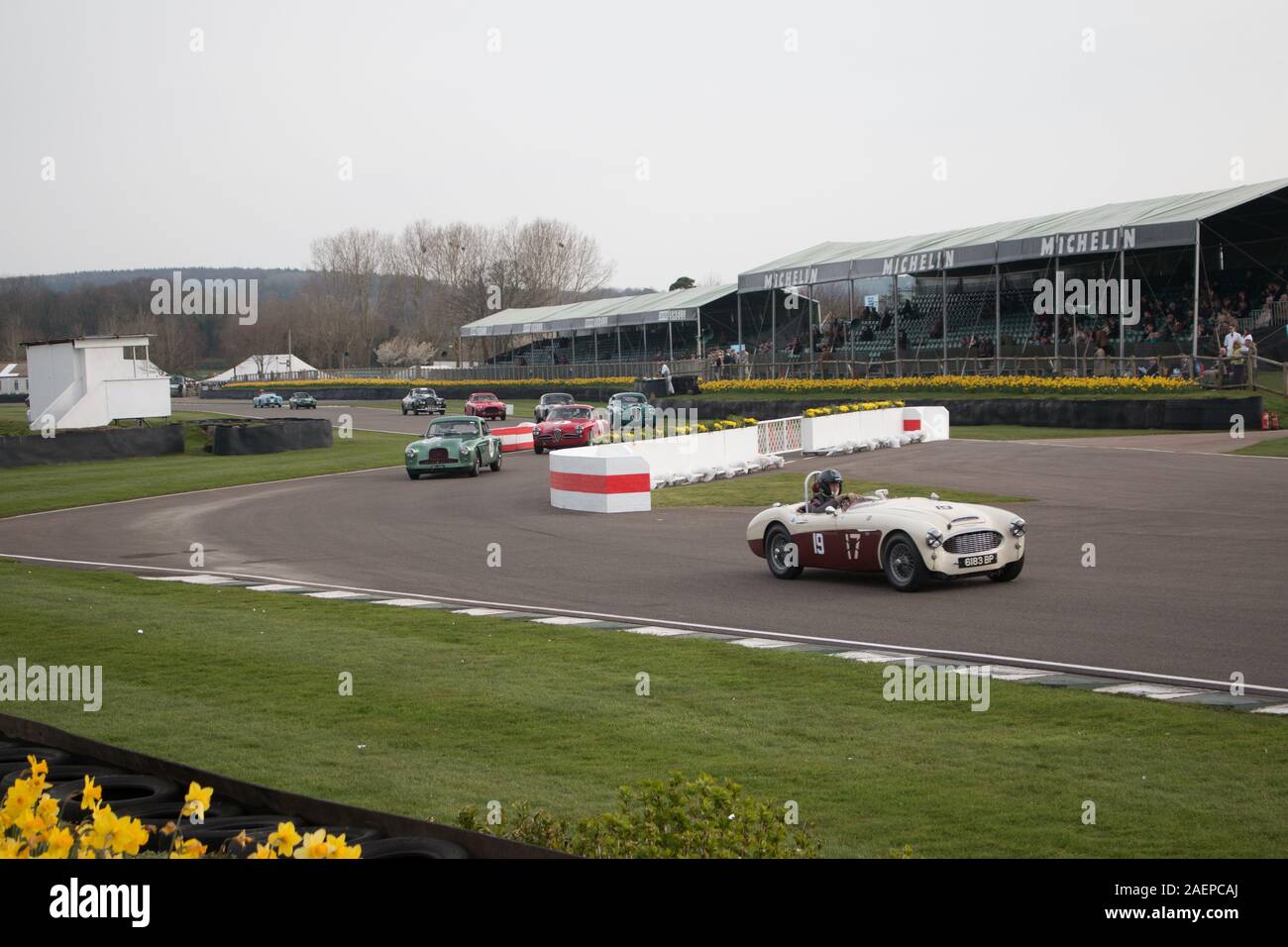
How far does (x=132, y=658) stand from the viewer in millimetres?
11852

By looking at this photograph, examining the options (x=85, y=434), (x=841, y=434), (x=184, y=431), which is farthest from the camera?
(x=184, y=431)

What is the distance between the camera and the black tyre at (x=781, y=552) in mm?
16109

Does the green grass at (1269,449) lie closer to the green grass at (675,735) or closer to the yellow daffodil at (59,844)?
the green grass at (675,735)

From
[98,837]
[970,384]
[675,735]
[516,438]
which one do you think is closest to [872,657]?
[675,735]

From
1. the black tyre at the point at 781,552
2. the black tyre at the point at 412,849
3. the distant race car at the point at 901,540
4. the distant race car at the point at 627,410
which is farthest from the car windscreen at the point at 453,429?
the black tyre at the point at 412,849

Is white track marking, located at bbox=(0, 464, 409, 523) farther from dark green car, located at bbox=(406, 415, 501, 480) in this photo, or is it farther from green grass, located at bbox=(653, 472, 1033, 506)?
green grass, located at bbox=(653, 472, 1033, 506)

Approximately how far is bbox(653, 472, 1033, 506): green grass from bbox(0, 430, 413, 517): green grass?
40.7 feet

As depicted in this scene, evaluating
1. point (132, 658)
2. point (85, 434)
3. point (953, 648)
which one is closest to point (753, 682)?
point (953, 648)

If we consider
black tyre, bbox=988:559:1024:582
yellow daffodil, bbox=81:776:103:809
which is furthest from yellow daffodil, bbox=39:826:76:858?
black tyre, bbox=988:559:1024:582

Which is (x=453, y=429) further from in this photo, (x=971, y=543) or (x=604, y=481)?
(x=971, y=543)

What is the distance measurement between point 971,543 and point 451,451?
20.0 meters
